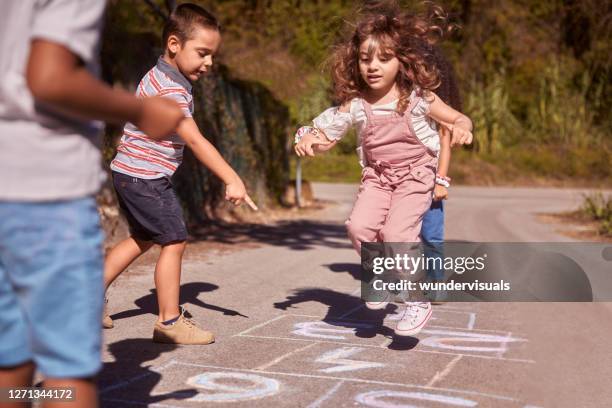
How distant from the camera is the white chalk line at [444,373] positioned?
13.1 ft

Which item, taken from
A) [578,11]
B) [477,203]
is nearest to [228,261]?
[477,203]

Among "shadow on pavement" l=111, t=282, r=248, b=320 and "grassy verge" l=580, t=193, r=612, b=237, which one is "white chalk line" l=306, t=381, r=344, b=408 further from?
"grassy verge" l=580, t=193, r=612, b=237

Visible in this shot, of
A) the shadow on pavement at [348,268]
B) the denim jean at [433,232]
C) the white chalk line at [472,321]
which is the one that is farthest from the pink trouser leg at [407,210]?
the shadow on pavement at [348,268]

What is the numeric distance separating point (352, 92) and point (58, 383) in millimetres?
2906

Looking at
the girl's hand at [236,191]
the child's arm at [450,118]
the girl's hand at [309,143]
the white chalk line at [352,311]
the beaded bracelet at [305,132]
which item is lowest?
the white chalk line at [352,311]

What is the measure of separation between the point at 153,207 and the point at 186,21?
98cm

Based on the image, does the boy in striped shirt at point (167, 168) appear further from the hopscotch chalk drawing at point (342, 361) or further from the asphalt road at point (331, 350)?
the hopscotch chalk drawing at point (342, 361)

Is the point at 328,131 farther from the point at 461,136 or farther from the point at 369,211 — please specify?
the point at 461,136

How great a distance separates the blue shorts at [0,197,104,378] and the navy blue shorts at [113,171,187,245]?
2393 millimetres

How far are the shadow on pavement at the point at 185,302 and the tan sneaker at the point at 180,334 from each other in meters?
0.78

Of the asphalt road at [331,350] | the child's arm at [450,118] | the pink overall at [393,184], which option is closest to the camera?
the asphalt road at [331,350]

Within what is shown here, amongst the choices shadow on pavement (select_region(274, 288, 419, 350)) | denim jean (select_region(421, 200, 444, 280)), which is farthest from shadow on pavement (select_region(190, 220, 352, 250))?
denim jean (select_region(421, 200, 444, 280))

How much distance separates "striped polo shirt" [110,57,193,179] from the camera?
4520mm

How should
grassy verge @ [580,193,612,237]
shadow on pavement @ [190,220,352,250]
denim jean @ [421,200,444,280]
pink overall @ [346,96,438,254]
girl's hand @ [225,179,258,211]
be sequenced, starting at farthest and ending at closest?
1. grassy verge @ [580,193,612,237]
2. shadow on pavement @ [190,220,352,250]
3. denim jean @ [421,200,444,280]
4. pink overall @ [346,96,438,254]
5. girl's hand @ [225,179,258,211]
